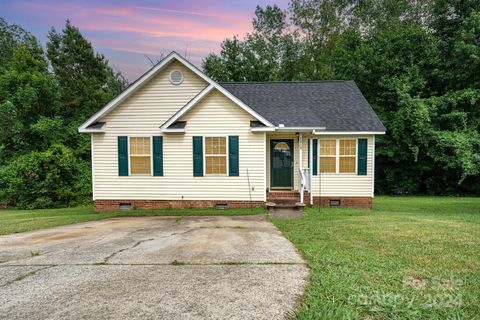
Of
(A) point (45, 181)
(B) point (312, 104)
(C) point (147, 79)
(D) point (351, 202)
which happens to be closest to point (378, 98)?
(B) point (312, 104)

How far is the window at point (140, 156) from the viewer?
10.8 meters

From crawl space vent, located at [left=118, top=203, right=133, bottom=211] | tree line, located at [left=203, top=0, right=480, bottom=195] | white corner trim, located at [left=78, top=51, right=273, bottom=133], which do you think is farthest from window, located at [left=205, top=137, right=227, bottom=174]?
tree line, located at [left=203, top=0, right=480, bottom=195]

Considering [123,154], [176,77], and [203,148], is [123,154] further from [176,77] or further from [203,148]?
[176,77]

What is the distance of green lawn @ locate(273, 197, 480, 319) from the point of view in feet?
9.62

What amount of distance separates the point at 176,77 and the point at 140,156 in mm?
3252

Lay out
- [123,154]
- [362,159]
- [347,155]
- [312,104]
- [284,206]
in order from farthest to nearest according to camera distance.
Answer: [312,104]
[347,155]
[362,159]
[123,154]
[284,206]

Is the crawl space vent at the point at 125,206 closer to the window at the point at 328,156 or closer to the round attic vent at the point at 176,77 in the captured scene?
the round attic vent at the point at 176,77

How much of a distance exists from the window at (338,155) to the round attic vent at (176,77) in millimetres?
5950

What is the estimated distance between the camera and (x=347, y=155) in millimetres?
11328

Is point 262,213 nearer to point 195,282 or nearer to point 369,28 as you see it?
point 195,282

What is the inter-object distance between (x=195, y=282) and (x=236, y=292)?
0.62 metres

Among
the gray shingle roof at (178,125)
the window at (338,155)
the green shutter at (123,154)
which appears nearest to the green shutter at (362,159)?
the window at (338,155)

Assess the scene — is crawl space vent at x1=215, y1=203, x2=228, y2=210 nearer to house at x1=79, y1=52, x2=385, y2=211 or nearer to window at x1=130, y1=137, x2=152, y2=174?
house at x1=79, y1=52, x2=385, y2=211

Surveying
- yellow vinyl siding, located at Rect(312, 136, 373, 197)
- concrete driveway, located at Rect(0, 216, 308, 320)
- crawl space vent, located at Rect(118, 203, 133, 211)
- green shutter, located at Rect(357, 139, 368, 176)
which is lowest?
crawl space vent, located at Rect(118, 203, 133, 211)
